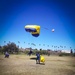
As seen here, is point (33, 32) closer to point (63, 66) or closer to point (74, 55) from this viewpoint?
point (63, 66)

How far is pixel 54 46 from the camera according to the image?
275 inches

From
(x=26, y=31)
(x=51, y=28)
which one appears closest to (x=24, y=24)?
(x=26, y=31)

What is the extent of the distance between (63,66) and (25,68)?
119 cm

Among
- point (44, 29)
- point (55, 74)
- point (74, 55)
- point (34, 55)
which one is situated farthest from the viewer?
point (74, 55)

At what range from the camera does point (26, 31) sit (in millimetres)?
6379

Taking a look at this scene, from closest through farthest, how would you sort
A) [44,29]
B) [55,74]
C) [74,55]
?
[55,74] → [44,29] → [74,55]

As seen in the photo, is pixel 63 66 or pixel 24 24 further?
pixel 63 66

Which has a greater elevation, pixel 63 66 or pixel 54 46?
pixel 54 46

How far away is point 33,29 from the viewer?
6.31 m

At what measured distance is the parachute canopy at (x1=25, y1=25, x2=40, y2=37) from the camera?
20.5ft

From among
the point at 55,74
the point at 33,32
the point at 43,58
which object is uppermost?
the point at 33,32

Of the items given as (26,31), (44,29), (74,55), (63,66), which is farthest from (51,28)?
(74,55)

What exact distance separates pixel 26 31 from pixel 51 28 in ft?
2.46

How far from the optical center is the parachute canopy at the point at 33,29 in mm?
6260
